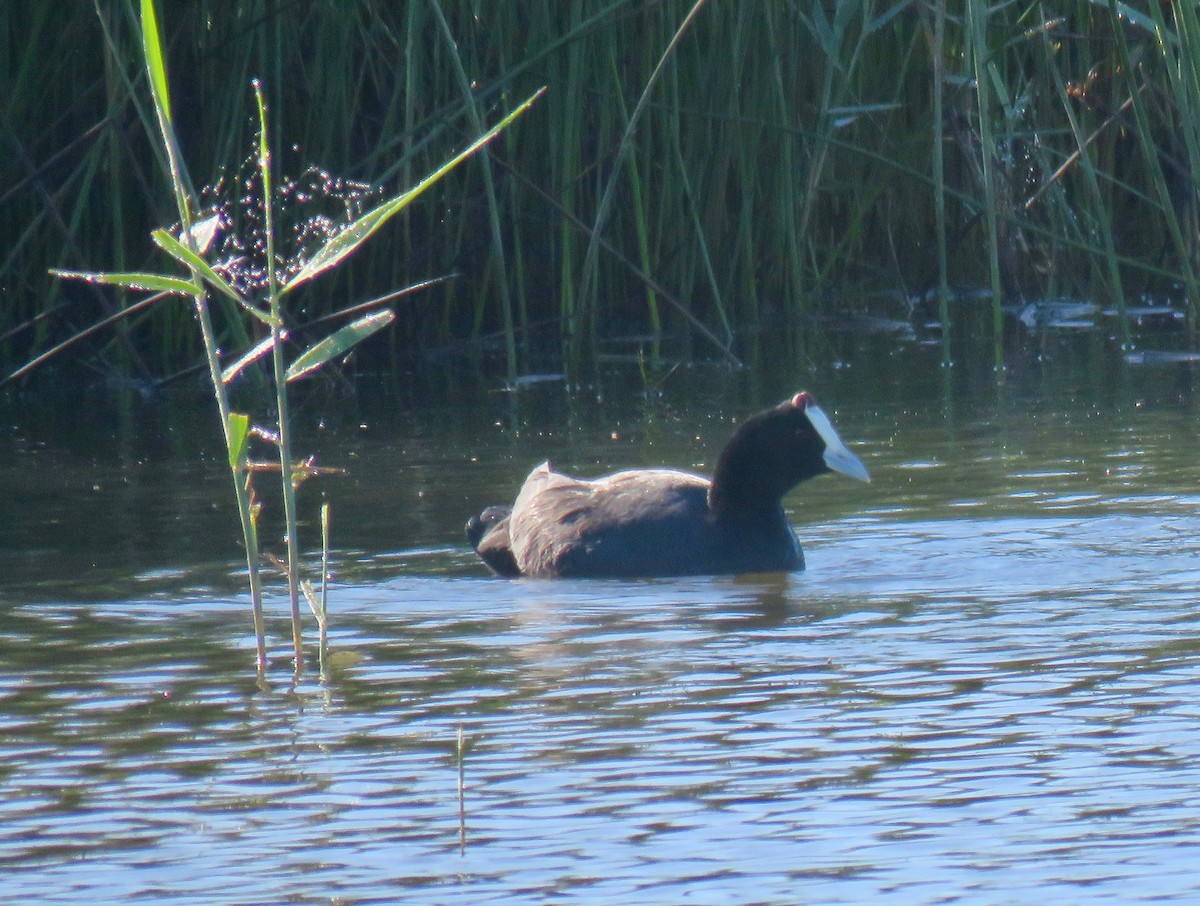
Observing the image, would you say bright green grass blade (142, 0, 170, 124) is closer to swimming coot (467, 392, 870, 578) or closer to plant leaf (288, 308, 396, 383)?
plant leaf (288, 308, 396, 383)

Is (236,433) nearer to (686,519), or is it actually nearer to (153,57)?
(153,57)

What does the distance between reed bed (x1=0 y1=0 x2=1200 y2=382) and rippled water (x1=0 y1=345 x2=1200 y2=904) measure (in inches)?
81.9

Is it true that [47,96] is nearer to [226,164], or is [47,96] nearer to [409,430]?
[226,164]

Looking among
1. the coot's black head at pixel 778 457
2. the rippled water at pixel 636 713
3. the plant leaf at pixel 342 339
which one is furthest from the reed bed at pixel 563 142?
the plant leaf at pixel 342 339

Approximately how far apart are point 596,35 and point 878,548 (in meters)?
4.44

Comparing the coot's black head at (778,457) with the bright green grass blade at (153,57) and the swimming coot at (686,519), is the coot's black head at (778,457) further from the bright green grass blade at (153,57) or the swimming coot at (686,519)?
the bright green grass blade at (153,57)

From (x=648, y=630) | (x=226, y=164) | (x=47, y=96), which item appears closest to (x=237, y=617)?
(x=648, y=630)

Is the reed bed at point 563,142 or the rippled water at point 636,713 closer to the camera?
the rippled water at point 636,713

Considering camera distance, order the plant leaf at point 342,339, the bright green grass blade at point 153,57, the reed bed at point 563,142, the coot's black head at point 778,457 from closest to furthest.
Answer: the bright green grass blade at point 153,57 < the plant leaf at point 342,339 < the coot's black head at point 778,457 < the reed bed at point 563,142

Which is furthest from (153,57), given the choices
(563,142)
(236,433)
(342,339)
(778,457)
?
(563,142)

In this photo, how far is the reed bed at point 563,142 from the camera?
32.4ft

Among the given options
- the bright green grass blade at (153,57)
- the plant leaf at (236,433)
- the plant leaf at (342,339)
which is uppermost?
the bright green grass blade at (153,57)

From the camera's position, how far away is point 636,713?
4.36 m

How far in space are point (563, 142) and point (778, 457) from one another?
158 inches
